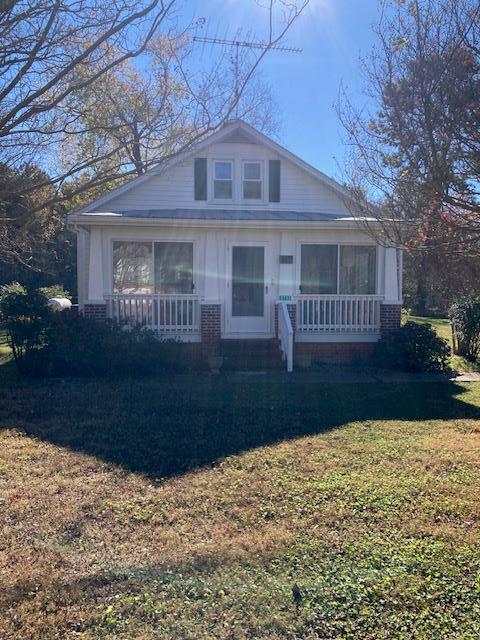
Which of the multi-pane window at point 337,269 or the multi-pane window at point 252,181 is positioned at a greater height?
the multi-pane window at point 252,181

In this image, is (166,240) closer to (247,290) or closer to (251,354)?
(247,290)

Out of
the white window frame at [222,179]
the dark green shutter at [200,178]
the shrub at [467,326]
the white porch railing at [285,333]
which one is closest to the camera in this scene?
the white porch railing at [285,333]

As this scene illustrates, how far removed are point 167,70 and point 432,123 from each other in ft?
9.72

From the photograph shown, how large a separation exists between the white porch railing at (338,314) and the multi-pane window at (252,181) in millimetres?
3031

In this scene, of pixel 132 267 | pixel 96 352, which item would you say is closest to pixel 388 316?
pixel 132 267

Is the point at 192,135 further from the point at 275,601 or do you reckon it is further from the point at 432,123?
the point at 275,601

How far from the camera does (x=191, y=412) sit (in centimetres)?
756

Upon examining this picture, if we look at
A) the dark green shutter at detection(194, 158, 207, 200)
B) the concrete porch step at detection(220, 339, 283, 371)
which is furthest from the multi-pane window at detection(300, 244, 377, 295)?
the dark green shutter at detection(194, 158, 207, 200)

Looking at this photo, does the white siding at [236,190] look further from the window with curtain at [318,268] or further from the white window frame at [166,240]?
the window with curtain at [318,268]

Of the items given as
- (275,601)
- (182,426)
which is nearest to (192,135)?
(182,426)

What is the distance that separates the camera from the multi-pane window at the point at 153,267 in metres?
12.1

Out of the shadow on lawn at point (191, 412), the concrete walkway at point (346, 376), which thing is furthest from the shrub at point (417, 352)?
the shadow on lawn at point (191, 412)

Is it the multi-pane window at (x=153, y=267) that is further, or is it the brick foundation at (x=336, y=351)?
the multi-pane window at (x=153, y=267)

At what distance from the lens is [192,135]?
19.7 ft
